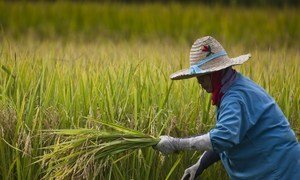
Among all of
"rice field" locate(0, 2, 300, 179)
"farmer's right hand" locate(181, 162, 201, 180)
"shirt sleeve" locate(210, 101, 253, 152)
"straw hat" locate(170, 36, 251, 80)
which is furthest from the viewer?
"rice field" locate(0, 2, 300, 179)

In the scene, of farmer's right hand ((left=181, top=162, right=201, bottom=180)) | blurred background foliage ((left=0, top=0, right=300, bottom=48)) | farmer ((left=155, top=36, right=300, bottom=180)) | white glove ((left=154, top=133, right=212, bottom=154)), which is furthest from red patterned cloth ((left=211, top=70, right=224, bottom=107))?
blurred background foliage ((left=0, top=0, right=300, bottom=48))

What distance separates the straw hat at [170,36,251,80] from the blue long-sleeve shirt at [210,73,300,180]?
0.09 meters

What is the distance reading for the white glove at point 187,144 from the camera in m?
3.32

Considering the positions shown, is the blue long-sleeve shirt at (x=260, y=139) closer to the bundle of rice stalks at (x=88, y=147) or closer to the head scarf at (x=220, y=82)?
the head scarf at (x=220, y=82)

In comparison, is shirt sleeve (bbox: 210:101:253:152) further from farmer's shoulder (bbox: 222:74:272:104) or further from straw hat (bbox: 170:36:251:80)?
straw hat (bbox: 170:36:251:80)

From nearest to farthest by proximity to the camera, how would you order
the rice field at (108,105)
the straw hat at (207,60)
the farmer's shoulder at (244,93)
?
1. the farmer's shoulder at (244,93)
2. the straw hat at (207,60)
3. the rice field at (108,105)

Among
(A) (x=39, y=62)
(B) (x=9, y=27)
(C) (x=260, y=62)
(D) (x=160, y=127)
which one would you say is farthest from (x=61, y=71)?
(B) (x=9, y=27)

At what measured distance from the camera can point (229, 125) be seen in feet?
10.7

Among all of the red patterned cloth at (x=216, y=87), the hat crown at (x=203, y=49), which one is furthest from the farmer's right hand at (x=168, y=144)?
the hat crown at (x=203, y=49)

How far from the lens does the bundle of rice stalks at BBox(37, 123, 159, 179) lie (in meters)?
3.54

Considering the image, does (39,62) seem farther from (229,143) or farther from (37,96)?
(229,143)

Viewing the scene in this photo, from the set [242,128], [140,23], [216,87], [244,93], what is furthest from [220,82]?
[140,23]

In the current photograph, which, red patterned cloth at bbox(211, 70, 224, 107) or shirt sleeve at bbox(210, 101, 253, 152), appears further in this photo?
red patterned cloth at bbox(211, 70, 224, 107)

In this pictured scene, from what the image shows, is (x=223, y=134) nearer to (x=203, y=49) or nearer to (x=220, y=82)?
(x=220, y=82)
